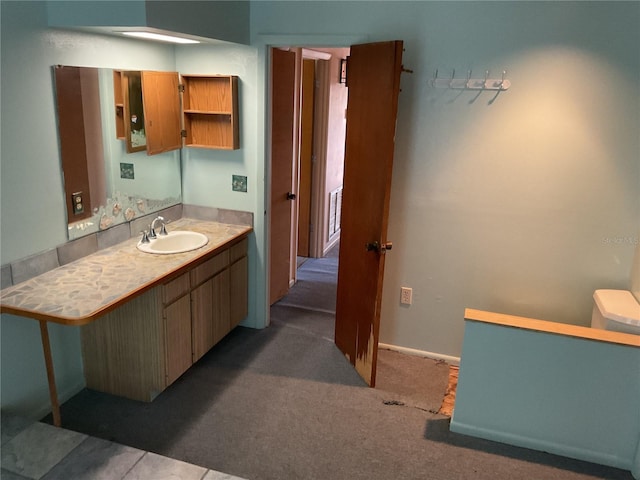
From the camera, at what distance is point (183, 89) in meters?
3.42

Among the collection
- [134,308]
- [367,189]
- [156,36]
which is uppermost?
[156,36]

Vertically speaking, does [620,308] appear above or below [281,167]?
below

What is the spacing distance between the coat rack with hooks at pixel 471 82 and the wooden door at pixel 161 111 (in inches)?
65.2

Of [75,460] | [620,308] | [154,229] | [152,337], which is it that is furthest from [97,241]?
[620,308]

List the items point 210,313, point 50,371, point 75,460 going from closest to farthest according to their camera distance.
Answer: point 75,460 → point 50,371 → point 210,313

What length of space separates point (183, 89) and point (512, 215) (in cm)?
226

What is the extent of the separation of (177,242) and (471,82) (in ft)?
6.68

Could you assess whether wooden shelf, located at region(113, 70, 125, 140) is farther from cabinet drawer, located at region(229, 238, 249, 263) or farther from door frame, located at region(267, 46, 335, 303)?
door frame, located at region(267, 46, 335, 303)

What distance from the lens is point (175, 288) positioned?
111 inches

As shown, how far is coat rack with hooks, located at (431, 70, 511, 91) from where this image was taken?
2906 millimetres

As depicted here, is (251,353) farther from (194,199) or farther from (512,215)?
(512,215)

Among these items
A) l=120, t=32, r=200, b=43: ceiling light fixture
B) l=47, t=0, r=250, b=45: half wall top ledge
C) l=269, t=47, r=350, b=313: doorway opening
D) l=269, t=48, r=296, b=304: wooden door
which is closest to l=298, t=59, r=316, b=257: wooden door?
l=269, t=47, r=350, b=313: doorway opening

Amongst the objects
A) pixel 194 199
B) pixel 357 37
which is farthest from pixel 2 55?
pixel 357 37

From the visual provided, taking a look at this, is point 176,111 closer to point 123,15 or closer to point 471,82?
point 123,15
